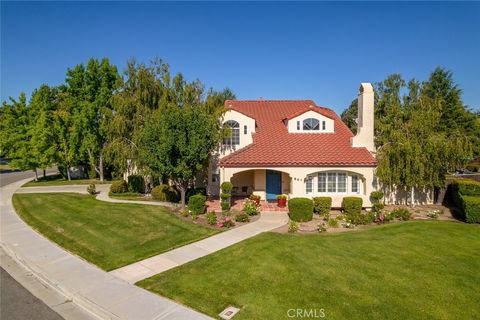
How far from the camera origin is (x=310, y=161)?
20.6 meters

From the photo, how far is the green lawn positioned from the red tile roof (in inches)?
267

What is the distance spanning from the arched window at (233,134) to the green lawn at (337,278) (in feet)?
33.6

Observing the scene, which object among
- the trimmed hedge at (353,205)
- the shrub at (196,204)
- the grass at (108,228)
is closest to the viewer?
the grass at (108,228)

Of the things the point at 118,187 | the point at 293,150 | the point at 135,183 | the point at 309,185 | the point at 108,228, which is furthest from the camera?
the point at 135,183

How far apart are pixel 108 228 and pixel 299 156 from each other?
1298 centimetres

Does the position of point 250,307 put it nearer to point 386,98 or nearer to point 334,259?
point 334,259

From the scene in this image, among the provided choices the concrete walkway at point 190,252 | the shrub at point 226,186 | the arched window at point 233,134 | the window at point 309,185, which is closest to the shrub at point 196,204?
the shrub at point 226,186

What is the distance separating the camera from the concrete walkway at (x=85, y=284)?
8.43m

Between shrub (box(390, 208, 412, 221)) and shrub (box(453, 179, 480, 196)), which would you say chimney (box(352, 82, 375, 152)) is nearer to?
shrub (box(390, 208, 412, 221))

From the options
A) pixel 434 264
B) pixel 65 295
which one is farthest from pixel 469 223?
pixel 65 295

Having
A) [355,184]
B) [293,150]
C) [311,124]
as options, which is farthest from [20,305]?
[311,124]

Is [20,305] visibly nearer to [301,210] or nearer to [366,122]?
[301,210]

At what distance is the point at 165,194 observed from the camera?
76.7 ft

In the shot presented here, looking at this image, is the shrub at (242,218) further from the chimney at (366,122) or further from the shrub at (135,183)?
the shrub at (135,183)
